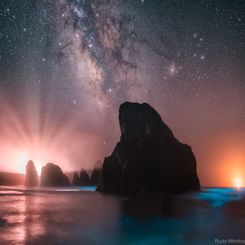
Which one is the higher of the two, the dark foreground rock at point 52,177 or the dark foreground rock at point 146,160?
the dark foreground rock at point 146,160

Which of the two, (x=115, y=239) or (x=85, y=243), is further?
(x=115, y=239)

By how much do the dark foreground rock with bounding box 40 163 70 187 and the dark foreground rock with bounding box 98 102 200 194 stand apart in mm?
97955

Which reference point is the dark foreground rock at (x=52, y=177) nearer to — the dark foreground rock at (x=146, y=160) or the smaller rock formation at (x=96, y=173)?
the smaller rock formation at (x=96, y=173)

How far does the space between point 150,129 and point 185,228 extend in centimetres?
6876

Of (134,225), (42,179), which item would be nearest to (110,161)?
(134,225)

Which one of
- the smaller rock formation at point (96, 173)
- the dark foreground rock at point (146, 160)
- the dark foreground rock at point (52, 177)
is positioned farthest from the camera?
the dark foreground rock at point (52, 177)

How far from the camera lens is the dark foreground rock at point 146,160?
77.5 m

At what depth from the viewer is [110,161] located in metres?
86.7

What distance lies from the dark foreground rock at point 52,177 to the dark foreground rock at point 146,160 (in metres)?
98.0

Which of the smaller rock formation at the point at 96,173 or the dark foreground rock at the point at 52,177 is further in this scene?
the dark foreground rock at the point at 52,177

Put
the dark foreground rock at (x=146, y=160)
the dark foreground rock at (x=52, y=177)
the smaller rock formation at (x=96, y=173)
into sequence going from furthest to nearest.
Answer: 1. the dark foreground rock at (x=52, y=177)
2. the smaller rock formation at (x=96, y=173)
3. the dark foreground rock at (x=146, y=160)

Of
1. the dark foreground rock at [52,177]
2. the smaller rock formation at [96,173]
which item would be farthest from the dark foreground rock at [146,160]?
the dark foreground rock at [52,177]

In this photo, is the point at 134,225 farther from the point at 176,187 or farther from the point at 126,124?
the point at 126,124

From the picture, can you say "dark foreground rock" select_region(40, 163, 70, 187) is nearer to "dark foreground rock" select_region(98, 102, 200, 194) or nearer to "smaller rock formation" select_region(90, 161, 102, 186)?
"smaller rock formation" select_region(90, 161, 102, 186)
